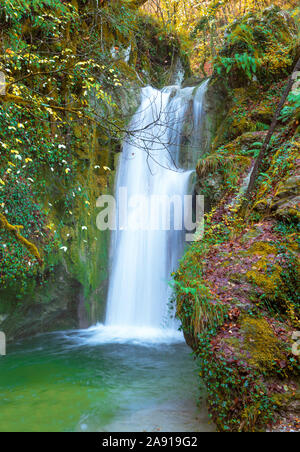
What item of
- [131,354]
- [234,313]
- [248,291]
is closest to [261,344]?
[234,313]

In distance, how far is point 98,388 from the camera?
14.5 feet

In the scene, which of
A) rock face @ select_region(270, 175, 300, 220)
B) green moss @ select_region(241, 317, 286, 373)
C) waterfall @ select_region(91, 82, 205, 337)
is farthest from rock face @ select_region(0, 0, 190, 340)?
green moss @ select_region(241, 317, 286, 373)

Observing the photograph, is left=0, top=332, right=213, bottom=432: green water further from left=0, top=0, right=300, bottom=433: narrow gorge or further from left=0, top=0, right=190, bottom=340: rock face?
left=0, top=0, right=190, bottom=340: rock face

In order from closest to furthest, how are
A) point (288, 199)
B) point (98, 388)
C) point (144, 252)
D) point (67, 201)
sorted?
1. point (98, 388)
2. point (288, 199)
3. point (67, 201)
4. point (144, 252)

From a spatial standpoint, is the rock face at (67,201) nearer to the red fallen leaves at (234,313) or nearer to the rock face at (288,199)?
the rock face at (288,199)

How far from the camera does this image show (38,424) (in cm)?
342

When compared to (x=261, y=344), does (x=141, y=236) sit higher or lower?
higher

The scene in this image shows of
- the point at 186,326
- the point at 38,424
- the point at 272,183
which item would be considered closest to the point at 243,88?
the point at 272,183

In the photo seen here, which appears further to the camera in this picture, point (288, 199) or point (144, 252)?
point (144, 252)

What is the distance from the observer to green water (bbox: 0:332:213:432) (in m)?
3.42

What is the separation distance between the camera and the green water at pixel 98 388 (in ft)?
11.2

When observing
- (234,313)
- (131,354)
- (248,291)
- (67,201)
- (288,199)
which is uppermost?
(67,201)

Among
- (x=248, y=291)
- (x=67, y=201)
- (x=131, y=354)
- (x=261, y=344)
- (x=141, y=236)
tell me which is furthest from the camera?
(x=141, y=236)

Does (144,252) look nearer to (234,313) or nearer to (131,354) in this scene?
(131,354)
